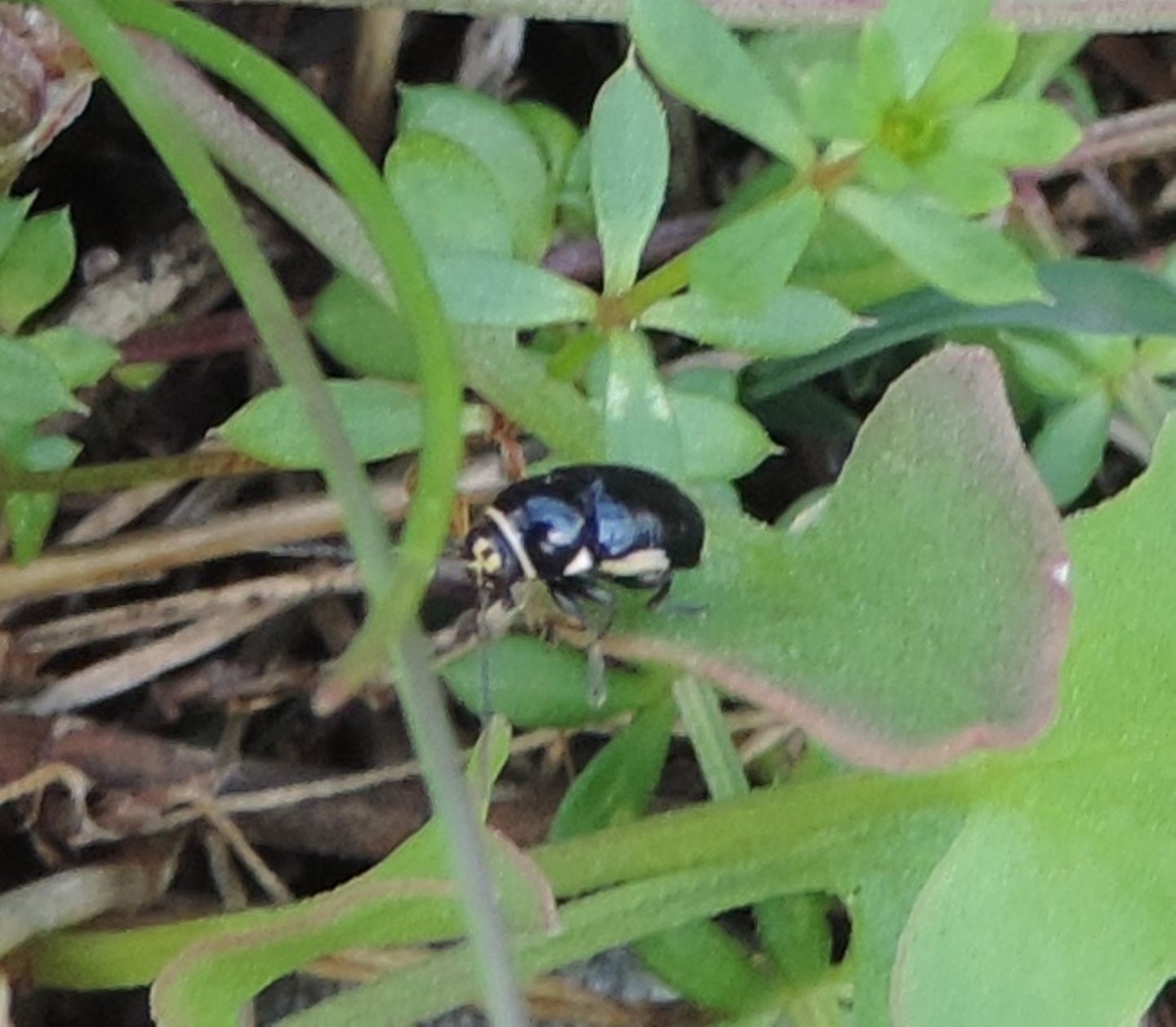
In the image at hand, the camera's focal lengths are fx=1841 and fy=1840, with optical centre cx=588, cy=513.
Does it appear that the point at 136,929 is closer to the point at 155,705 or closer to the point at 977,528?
the point at 155,705

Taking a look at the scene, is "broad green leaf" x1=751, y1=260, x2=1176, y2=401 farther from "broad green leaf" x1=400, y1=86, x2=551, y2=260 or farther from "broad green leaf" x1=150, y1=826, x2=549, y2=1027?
"broad green leaf" x1=150, y1=826, x2=549, y2=1027

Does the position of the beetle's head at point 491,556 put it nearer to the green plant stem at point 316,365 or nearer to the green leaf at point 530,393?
the green leaf at point 530,393

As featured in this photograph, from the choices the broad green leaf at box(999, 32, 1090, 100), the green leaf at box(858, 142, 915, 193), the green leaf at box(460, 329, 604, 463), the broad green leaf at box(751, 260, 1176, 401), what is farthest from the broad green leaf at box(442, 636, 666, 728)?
the broad green leaf at box(999, 32, 1090, 100)

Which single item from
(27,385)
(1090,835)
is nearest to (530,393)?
(27,385)

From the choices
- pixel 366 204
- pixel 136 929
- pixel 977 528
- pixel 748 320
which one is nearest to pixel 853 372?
pixel 748 320

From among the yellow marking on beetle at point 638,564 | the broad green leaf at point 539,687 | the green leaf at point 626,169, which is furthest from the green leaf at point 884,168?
the broad green leaf at point 539,687

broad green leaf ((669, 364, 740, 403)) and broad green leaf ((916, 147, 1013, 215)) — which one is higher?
broad green leaf ((916, 147, 1013, 215))
